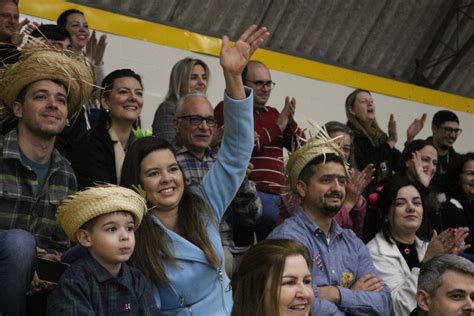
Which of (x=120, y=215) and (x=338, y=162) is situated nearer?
(x=120, y=215)

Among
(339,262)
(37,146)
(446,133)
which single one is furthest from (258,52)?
(37,146)

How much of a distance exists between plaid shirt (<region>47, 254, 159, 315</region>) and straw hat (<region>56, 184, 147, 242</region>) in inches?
6.4

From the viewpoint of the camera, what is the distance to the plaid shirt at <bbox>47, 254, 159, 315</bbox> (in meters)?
3.61

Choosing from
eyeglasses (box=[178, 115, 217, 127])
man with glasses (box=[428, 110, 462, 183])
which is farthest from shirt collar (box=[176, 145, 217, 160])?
man with glasses (box=[428, 110, 462, 183])

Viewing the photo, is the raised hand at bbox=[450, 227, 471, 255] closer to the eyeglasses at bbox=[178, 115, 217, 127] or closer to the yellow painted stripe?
the eyeglasses at bbox=[178, 115, 217, 127]

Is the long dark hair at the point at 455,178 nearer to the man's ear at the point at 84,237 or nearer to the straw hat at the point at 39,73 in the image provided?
the straw hat at the point at 39,73

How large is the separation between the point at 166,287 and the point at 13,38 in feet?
8.09

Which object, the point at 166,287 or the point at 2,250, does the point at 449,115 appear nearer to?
the point at 166,287

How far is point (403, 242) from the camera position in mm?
5652

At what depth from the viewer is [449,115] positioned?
8164mm

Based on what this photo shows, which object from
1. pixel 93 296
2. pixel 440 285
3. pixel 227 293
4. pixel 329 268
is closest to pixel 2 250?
pixel 93 296

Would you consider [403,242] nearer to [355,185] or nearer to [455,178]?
[355,185]

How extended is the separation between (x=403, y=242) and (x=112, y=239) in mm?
2401

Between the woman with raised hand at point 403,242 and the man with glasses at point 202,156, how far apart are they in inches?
31.9
